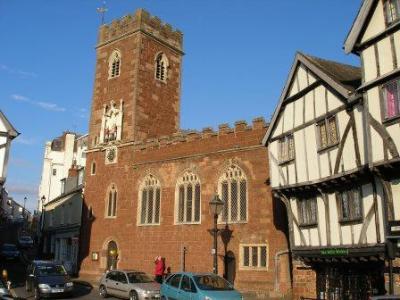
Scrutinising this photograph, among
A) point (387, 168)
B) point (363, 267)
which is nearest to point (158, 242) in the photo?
point (363, 267)

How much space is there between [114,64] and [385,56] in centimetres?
2507

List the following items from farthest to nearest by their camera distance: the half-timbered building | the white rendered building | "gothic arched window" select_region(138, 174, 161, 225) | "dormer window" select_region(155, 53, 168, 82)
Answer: the white rendered building → "dormer window" select_region(155, 53, 168, 82) → "gothic arched window" select_region(138, 174, 161, 225) → the half-timbered building

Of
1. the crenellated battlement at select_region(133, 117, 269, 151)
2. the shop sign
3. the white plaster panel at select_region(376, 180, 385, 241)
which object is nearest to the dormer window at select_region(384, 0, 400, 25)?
the white plaster panel at select_region(376, 180, 385, 241)

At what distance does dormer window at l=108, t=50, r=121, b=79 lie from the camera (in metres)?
35.4

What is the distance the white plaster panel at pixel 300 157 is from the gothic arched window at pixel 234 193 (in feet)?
21.3

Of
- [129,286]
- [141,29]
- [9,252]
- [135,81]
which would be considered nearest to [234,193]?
[129,286]

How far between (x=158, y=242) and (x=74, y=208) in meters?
13.0

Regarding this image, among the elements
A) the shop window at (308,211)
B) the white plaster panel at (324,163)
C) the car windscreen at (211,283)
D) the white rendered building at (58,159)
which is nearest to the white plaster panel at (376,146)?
the white plaster panel at (324,163)

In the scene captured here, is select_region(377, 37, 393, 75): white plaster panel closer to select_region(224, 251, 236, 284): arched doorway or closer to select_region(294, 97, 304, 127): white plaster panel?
select_region(294, 97, 304, 127): white plaster panel

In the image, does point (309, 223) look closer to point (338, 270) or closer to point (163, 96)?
point (338, 270)

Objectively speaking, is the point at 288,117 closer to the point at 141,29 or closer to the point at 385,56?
the point at 385,56

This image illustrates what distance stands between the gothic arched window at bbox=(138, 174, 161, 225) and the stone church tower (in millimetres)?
3835

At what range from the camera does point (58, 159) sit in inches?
2657

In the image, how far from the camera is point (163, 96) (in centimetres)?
3528
